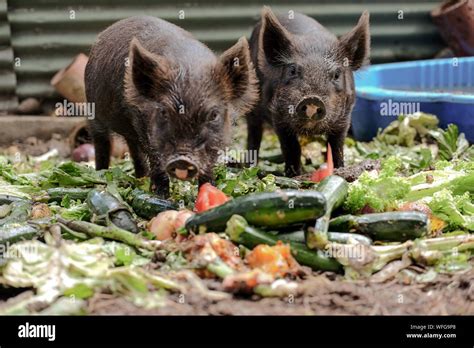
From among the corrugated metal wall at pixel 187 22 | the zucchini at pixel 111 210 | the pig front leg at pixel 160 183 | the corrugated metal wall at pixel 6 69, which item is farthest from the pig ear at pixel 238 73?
the corrugated metal wall at pixel 6 69

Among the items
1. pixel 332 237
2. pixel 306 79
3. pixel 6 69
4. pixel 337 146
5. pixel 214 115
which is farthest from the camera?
pixel 6 69

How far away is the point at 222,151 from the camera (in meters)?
5.63

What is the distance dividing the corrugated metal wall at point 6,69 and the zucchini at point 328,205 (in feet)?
18.2

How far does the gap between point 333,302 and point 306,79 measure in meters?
2.71

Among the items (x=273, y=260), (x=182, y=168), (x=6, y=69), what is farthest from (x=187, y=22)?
(x=273, y=260)

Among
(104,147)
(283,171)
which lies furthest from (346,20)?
(104,147)

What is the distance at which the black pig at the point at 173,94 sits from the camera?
5203 mm

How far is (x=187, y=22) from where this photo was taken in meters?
10.0

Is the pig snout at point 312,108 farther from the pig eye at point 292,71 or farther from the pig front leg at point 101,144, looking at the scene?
the pig front leg at point 101,144

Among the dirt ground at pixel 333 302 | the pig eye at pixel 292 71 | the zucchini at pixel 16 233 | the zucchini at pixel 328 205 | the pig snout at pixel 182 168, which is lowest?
the dirt ground at pixel 333 302

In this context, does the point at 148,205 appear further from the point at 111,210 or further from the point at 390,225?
the point at 390,225

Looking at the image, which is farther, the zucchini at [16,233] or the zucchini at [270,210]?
the zucchini at [16,233]

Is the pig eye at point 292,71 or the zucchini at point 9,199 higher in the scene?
the pig eye at point 292,71

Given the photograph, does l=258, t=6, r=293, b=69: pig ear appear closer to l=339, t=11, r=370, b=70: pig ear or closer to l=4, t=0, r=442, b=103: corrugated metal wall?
l=339, t=11, r=370, b=70: pig ear
